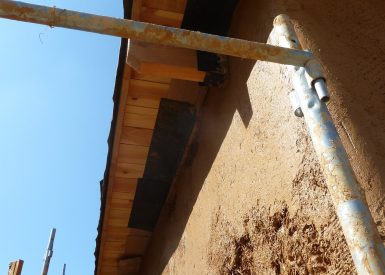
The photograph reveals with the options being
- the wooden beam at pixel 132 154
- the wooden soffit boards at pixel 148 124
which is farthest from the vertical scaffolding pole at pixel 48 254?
the wooden beam at pixel 132 154

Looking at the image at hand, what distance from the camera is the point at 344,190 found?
0.81 meters

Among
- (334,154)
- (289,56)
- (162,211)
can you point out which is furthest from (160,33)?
(162,211)

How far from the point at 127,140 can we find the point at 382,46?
1821 millimetres

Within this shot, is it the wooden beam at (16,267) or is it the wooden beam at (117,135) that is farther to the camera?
the wooden beam at (16,267)

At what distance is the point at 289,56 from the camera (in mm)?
1022

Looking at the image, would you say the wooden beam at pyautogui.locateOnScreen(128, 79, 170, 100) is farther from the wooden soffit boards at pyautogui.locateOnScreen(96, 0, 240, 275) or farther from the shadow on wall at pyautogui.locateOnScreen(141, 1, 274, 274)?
the shadow on wall at pyautogui.locateOnScreen(141, 1, 274, 274)

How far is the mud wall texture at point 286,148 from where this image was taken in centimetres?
123

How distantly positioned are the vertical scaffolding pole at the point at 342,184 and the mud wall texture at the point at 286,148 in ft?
1.07

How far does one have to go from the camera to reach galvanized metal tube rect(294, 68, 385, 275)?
736 mm

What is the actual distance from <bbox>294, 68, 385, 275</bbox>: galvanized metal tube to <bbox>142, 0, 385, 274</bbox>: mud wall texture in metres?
0.33

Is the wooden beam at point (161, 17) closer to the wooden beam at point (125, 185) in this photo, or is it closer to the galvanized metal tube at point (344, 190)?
the galvanized metal tube at point (344, 190)

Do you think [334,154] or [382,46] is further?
[382,46]

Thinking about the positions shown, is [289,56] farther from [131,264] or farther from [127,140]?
[131,264]

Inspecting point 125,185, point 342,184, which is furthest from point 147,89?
point 342,184
